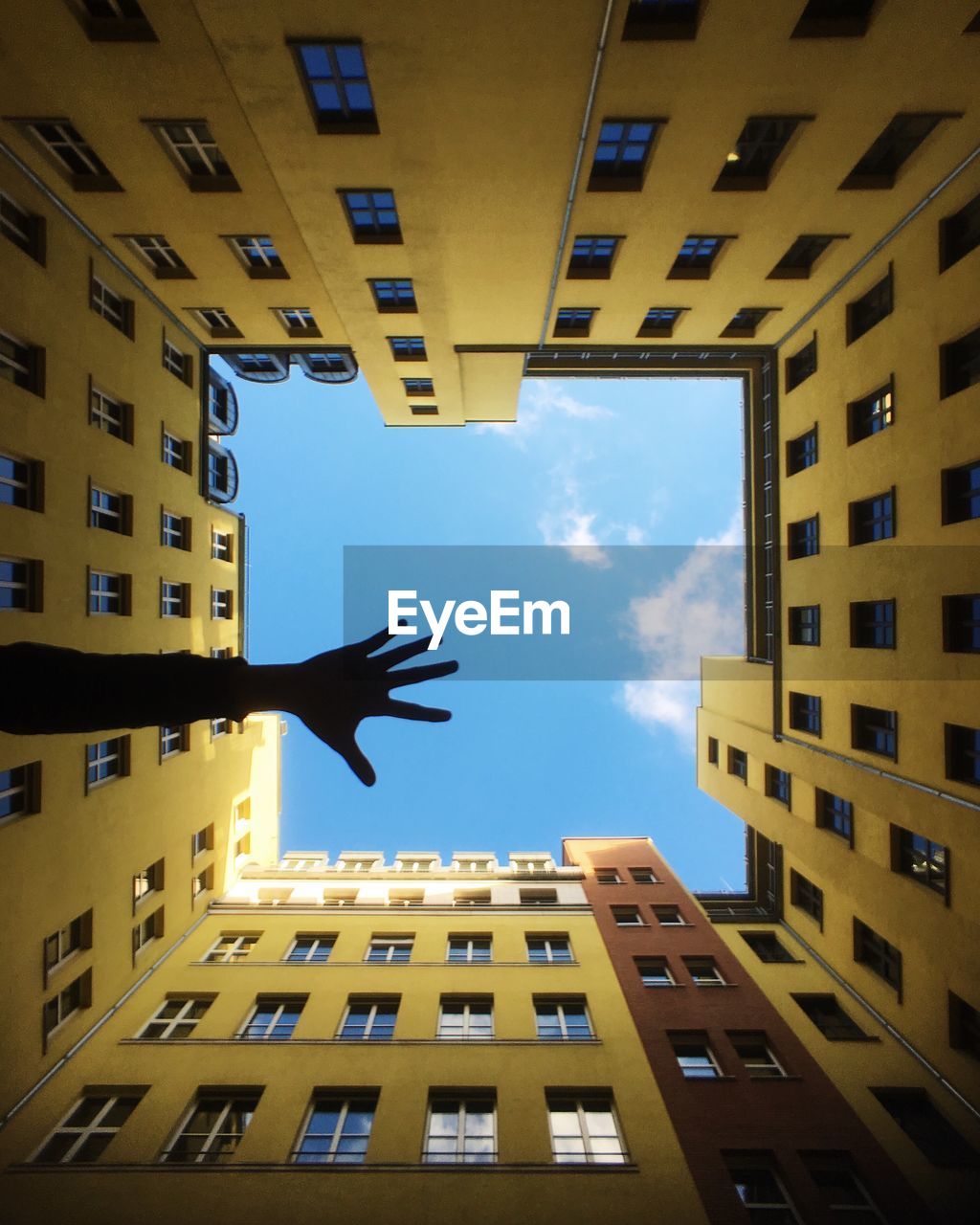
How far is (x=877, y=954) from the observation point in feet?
67.4

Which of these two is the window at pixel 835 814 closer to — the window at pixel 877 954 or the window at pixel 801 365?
the window at pixel 877 954

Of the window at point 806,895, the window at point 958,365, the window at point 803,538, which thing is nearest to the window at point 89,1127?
the window at point 806,895

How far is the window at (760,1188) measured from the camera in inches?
555

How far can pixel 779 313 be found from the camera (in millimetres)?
23172

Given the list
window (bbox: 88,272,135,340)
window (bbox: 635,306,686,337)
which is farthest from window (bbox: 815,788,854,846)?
window (bbox: 88,272,135,340)

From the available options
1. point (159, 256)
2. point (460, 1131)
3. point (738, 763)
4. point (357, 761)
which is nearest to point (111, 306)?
point (159, 256)

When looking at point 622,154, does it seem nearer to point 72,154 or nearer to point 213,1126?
point 72,154

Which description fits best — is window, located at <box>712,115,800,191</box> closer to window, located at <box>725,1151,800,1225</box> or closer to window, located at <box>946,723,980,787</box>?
window, located at <box>946,723,980,787</box>

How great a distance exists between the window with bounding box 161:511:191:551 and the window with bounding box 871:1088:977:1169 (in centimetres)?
2900

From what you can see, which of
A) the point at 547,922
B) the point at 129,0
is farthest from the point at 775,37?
the point at 547,922

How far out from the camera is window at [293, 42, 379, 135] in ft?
45.3

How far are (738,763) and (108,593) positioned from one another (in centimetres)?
2776

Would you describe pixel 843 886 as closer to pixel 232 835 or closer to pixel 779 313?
pixel 779 313

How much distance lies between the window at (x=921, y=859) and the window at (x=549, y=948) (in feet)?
37.5
